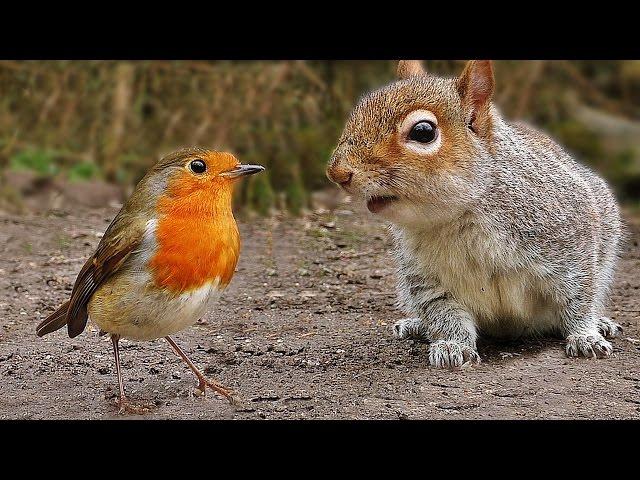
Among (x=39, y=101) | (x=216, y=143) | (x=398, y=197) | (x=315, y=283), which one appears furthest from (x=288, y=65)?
(x=398, y=197)

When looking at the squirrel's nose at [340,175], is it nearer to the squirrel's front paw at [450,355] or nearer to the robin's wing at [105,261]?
the robin's wing at [105,261]

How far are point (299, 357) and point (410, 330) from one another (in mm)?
848

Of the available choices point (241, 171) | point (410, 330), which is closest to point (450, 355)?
point (410, 330)

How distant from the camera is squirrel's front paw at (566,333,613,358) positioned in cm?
501

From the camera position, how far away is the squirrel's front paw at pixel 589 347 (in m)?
5.01

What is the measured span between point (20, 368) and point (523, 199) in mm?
2551

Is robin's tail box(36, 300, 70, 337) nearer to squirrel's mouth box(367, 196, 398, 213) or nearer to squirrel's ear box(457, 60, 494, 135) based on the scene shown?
squirrel's mouth box(367, 196, 398, 213)

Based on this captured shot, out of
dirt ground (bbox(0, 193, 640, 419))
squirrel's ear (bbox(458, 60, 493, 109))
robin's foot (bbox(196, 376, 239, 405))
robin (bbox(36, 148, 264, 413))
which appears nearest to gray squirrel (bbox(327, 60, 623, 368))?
squirrel's ear (bbox(458, 60, 493, 109))

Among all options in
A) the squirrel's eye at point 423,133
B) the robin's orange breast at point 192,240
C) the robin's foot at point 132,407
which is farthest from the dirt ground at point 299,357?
the squirrel's eye at point 423,133

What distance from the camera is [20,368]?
484cm

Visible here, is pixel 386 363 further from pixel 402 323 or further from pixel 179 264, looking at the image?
pixel 179 264

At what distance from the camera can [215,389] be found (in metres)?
4.36

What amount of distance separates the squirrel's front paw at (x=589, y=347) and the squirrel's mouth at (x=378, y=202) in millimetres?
1227

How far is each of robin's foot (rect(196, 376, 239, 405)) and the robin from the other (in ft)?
0.09
